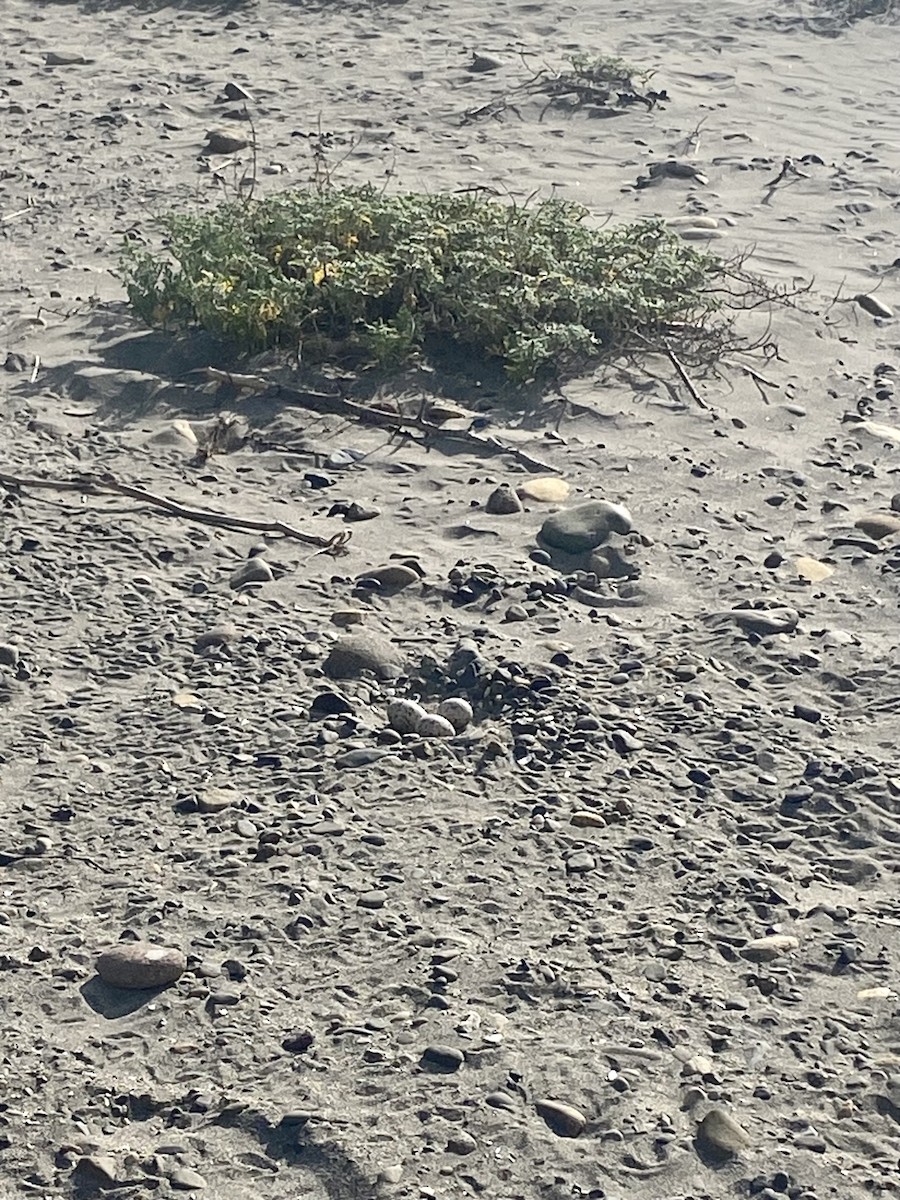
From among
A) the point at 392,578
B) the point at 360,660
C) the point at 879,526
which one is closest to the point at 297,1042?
the point at 360,660

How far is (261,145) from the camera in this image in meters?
7.49

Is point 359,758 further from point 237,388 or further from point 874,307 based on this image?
point 874,307

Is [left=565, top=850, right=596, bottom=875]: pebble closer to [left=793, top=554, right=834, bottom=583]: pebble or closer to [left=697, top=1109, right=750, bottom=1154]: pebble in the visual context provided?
[left=697, top=1109, right=750, bottom=1154]: pebble

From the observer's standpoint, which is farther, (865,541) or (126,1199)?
(865,541)

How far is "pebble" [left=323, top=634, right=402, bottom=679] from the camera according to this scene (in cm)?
363

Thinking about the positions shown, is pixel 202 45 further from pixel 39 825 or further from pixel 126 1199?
pixel 126 1199

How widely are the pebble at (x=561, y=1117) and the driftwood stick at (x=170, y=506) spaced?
1.94 m

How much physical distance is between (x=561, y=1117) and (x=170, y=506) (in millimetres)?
2284

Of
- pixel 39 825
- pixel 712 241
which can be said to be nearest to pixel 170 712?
pixel 39 825

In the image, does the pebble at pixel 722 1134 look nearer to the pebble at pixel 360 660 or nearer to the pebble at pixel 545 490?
the pebble at pixel 360 660

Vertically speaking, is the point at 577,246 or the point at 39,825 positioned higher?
the point at 577,246

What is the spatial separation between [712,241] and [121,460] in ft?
9.09

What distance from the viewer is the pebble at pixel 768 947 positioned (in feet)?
9.34

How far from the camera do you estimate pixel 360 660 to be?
364 cm
